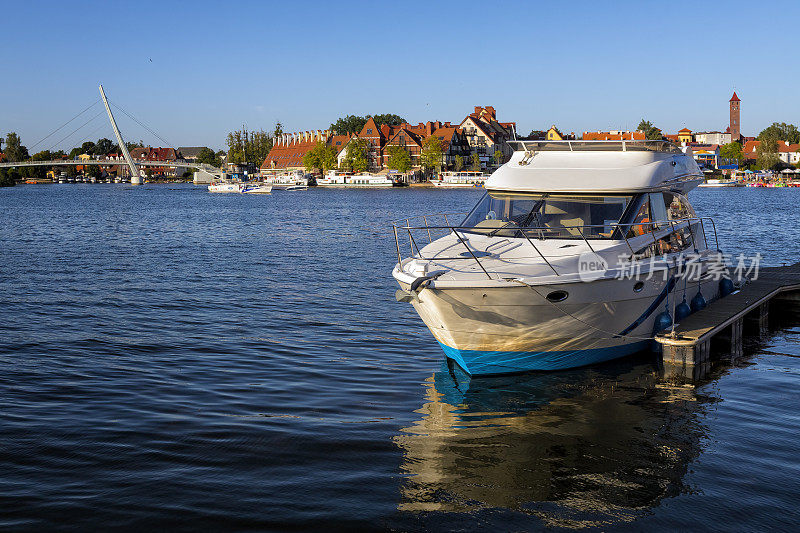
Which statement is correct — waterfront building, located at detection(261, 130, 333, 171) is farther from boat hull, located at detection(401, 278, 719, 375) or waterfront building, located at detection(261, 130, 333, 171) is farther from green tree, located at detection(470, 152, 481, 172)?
boat hull, located at detection(401, 278, 719, 375)

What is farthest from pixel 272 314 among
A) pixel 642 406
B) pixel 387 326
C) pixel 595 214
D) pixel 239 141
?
pixel 239 141

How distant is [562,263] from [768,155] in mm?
165262

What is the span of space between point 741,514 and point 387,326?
33.4 ft

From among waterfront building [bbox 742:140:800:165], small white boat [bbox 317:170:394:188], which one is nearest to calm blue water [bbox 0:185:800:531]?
small white boat [bbox 317:170:394:188]

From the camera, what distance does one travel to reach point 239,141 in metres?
196

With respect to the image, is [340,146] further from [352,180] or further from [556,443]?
[556,443]

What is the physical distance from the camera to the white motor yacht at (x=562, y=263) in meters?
11.0

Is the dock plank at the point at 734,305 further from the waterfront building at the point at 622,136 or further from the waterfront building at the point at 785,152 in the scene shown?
the waterfront building at the point at 785,152

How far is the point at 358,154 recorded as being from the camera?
146125 millimetres

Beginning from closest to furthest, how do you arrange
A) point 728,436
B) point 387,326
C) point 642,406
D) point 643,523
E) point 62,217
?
1. point 643,523
2. point 728,436
3. point 642,406
4. point 387,326
5. point 62,217

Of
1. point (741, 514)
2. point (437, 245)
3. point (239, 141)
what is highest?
point (239, 141)

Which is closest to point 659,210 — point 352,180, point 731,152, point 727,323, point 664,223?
point 664,223

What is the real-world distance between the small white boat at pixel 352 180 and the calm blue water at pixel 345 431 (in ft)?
396

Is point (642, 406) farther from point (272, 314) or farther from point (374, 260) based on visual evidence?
point (374, 260)
